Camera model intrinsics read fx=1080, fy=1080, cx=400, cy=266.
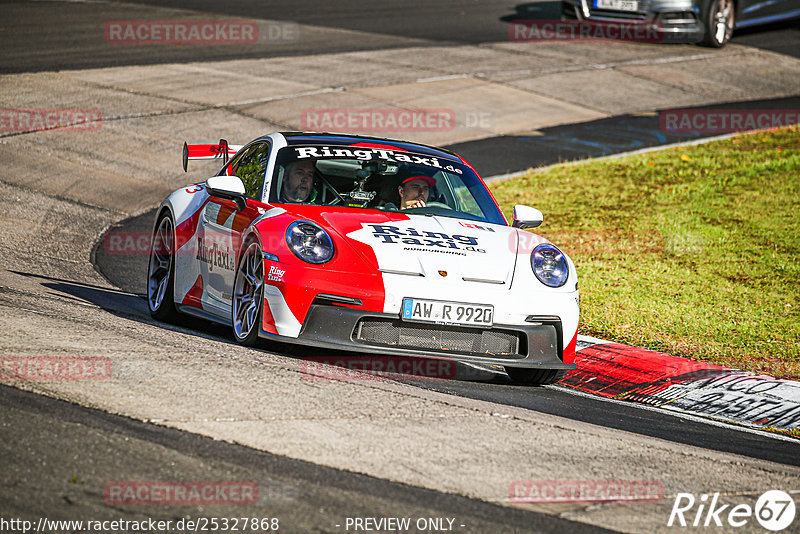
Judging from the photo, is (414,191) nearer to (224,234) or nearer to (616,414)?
(224,234)

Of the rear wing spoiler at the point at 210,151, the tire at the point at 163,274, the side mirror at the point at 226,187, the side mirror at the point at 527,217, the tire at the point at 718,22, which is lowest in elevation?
the tire at the point at 163,274

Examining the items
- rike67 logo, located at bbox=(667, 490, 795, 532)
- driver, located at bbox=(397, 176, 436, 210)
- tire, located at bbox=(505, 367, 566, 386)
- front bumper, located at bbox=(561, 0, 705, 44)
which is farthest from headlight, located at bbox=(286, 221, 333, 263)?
front bumper, located at bbox=(561, 0, 705, 44)

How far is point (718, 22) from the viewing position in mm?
22281

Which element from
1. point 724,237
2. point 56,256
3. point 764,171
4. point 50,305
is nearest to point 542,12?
point 764,171

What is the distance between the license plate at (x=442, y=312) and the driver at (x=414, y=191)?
1.34 m

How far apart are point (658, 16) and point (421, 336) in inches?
649

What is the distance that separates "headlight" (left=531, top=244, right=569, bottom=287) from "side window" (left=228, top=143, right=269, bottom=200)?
6.29 feet

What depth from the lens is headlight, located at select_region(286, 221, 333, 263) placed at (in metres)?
6.39

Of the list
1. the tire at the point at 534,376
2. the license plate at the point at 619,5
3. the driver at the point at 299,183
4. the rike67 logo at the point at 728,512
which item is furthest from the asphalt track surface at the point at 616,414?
the license plate at the point at 619,5

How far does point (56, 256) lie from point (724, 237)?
677 cm

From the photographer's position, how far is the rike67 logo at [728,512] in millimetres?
4316

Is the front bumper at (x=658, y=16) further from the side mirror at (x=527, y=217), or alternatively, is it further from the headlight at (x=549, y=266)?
the headlight at (x=549, y=266)

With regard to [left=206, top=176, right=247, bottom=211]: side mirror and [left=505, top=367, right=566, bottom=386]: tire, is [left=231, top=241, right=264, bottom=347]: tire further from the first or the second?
[left=505, top=367, right=566, bottom=386]: tire

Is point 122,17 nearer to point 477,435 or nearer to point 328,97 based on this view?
point 328,97
